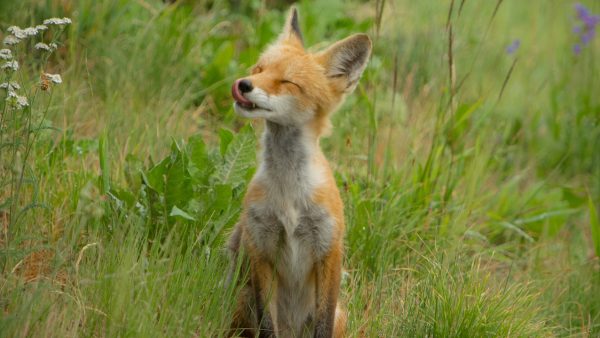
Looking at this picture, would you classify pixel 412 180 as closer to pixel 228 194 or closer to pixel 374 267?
pixel 374 267

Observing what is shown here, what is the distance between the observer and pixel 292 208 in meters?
4.27

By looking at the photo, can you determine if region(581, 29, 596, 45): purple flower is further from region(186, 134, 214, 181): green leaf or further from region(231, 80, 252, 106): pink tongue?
region(231, 80, 252, 106): pink tongue

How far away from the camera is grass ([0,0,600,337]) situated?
4.04 metres

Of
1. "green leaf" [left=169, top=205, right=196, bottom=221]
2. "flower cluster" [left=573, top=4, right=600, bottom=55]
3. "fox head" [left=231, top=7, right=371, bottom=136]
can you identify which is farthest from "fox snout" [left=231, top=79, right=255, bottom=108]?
"flower cluster" [left=573, top=4, right=600, bottom=55]

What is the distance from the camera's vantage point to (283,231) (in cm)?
430

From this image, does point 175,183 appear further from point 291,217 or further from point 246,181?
point 291,217

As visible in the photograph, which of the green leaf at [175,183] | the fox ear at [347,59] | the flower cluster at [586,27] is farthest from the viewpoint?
the flower cluster at [586,27]

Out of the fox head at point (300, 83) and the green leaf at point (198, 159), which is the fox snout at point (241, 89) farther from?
the green leaf at point (198, 159)

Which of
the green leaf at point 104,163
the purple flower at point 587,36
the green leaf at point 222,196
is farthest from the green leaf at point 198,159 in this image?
the purple flower at point 587,36

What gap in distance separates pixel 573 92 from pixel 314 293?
5.71 m

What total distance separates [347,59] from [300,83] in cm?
43

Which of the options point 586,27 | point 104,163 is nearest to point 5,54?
point 104,163

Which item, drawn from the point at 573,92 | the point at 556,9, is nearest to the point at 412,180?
the point at 573,92

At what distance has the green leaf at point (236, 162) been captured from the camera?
5.18 m
